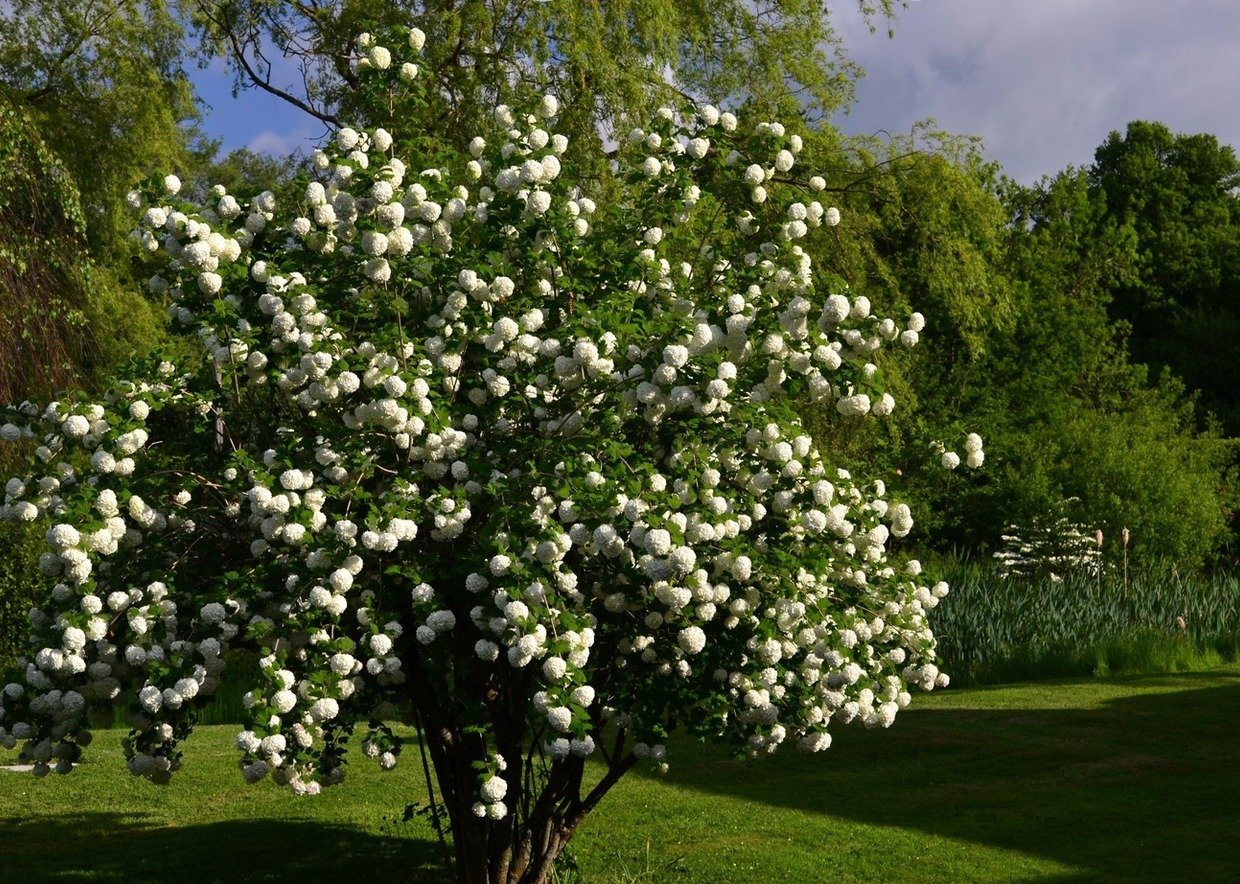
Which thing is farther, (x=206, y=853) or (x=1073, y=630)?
(x=1073, y=630)

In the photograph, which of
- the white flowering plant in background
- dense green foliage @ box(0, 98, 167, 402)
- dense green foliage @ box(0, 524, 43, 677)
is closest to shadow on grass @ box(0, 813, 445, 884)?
the white flowering plant in background

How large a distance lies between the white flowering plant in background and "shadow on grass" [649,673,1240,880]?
255 centimetres

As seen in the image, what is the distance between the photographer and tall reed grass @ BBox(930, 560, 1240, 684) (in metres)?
14.9

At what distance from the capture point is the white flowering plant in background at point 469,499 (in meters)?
5.01

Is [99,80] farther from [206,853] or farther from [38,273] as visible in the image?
[206,853]

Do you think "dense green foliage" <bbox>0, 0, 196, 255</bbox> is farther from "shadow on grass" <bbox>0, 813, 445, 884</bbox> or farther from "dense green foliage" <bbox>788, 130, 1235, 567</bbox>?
"shadow on grass" <bbox>0, 813, 445, 884</bbox>

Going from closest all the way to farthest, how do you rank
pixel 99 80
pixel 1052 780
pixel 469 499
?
pixel 469 499, pixel 1052 780, pixel 99 80

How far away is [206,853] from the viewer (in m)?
8.21

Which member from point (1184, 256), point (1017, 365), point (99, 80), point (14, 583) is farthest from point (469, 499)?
point (1184, 256)

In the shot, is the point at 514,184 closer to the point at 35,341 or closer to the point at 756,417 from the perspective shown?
→ the point at 756,417

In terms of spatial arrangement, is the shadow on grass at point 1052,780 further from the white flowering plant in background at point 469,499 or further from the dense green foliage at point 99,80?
the dense green foliage at point 99,80

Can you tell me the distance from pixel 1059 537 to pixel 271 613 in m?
16.7

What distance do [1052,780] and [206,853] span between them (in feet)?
18.7

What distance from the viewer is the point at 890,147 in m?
14.9
